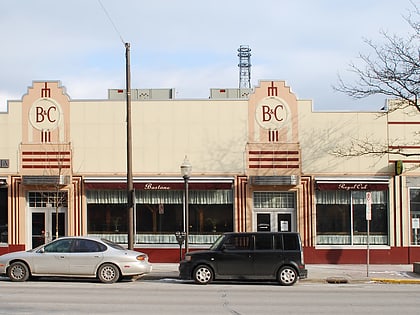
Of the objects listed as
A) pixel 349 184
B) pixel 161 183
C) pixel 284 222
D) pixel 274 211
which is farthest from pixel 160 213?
pixel 349 184

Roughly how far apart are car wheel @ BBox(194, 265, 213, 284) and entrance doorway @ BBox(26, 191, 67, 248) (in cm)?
828

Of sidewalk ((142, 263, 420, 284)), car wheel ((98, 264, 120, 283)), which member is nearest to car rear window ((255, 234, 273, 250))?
sidewalk ((142, 263, 420, 284))

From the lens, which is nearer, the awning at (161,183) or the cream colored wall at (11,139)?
the awning at (161,183)

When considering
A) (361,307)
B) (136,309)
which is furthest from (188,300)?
(361,307)

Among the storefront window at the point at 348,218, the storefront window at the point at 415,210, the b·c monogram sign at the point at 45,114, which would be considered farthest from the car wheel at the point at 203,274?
the b·c monogram sign at the point at 45,114

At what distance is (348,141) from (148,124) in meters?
7.72

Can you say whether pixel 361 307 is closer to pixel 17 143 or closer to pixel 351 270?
pixel 351 270

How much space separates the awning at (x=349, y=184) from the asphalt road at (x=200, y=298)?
5.29 m

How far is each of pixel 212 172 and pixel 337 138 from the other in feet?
16.3

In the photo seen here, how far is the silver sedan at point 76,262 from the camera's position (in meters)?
19.1

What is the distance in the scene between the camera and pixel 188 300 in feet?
49.9

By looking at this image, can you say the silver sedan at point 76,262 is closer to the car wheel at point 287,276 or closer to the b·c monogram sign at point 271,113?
the car wheel at point 287,276

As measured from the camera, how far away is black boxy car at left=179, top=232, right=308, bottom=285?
19.3 meters

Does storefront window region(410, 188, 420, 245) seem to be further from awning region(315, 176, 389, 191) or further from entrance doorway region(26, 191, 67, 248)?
entrance doorway region(26, 191, 67, 248)
